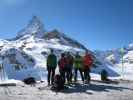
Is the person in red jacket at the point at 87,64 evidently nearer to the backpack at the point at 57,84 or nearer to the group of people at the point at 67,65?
the group of people at the point at 67,65

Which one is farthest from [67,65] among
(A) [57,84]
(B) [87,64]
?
(A) [57,84]

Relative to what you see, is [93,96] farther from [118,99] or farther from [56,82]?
[56,82]

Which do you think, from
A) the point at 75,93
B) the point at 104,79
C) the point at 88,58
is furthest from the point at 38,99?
the point at 104,79

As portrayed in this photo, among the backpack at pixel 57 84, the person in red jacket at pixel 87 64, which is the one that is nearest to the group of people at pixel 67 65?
the person in red jacket at pixel 87 64

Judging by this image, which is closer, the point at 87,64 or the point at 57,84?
the point at 57,84

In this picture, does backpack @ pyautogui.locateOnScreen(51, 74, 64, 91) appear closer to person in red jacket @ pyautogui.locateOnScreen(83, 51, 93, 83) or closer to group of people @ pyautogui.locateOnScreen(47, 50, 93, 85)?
group of people @ pyautogui.locateOnScreen(47, 50, 93, 85)

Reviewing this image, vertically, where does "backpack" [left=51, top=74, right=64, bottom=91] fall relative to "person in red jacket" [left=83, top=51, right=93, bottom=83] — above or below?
below

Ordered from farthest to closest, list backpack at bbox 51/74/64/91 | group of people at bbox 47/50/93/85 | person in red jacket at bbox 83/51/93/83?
person in red jacket at bbox 83/51/93/83, group of people at bbox 47/50/93/85, backpack at bbox 51/74/64/91

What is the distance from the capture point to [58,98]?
14828 millimetres

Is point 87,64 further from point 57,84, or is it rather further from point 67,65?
point 57,84

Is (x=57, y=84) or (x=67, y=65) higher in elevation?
(x=67, y=65)

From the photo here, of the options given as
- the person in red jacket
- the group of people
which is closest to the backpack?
the group of people

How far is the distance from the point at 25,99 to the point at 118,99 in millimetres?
4442

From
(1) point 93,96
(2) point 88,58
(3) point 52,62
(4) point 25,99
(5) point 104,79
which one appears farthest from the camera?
(5) point 104,79
